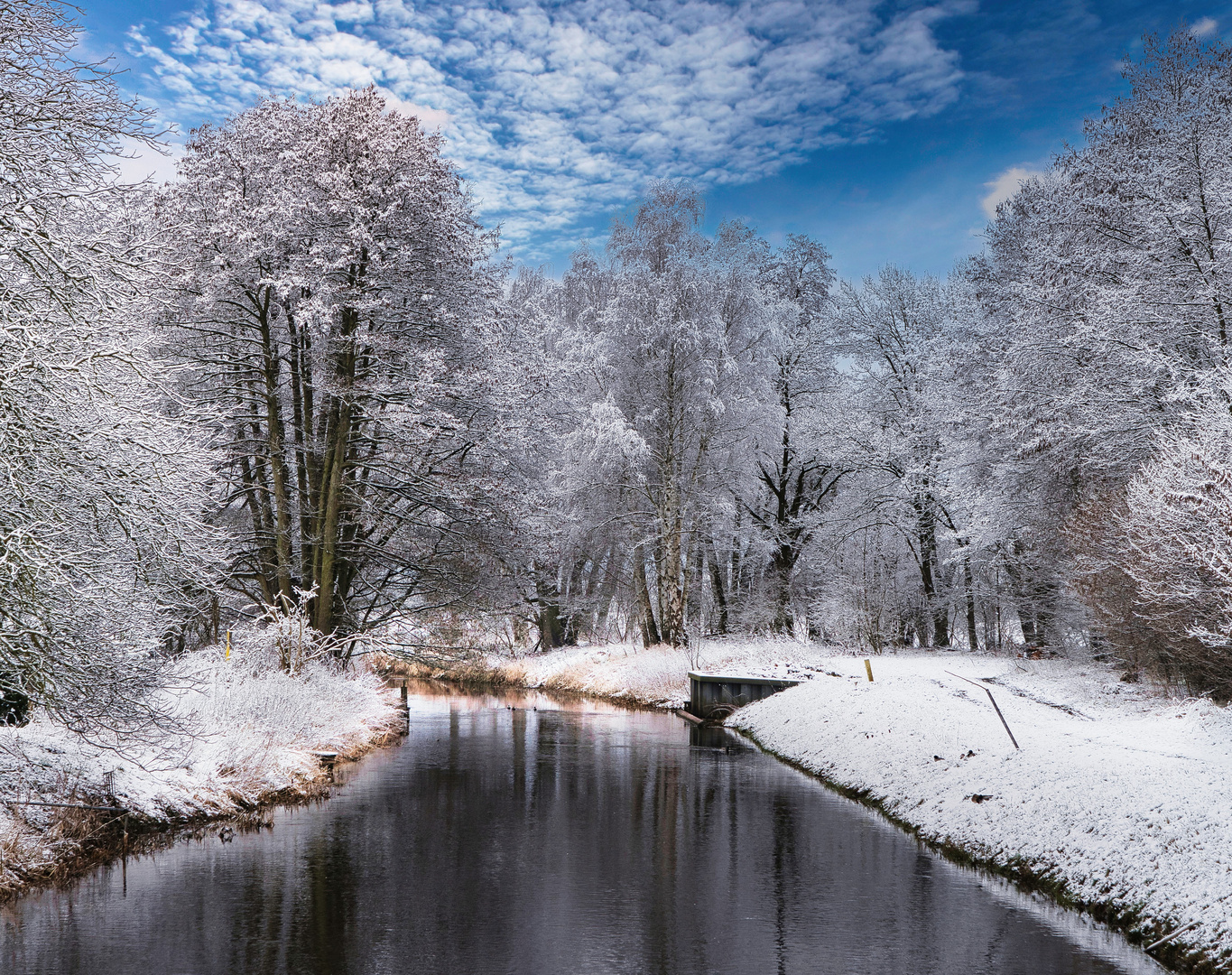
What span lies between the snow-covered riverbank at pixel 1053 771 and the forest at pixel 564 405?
1855mm

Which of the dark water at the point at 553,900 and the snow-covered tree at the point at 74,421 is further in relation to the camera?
the snow-covered tree at the point at 74,421

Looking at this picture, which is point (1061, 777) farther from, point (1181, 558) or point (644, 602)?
point (644, 602)

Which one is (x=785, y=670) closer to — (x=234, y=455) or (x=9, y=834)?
(x=234, y=455)

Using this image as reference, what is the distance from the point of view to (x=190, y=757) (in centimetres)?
1248

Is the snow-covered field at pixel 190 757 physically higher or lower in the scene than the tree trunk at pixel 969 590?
lower

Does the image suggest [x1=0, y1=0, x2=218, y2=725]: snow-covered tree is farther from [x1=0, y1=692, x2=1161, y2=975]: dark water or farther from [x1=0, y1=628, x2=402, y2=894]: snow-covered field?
[x1=0, y1=692, x2=1161, y2=975]: dark water

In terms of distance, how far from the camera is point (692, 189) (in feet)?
103

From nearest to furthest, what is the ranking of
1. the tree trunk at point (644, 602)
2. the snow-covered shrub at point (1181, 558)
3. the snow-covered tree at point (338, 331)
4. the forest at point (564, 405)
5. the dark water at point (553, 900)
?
the dark water at point (553, 900)
the forest at point (564, 405)
the snow-covered shrub at point (1181, 558)
the snow-covered tree at point (338, 331)
the tree trunk at point (644, 602)

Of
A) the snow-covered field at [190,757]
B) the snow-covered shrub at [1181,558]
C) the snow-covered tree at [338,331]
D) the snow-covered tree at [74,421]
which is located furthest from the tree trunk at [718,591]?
the snow-covered tree at [74,421]

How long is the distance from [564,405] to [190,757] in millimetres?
17842

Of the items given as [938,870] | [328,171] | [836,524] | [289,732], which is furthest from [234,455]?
[836,524]

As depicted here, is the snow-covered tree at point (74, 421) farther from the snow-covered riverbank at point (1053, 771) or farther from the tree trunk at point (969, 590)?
the tree trunk at point (969, 590)

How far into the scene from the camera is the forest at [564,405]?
9.51 meters

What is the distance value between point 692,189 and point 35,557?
26.2 metres
